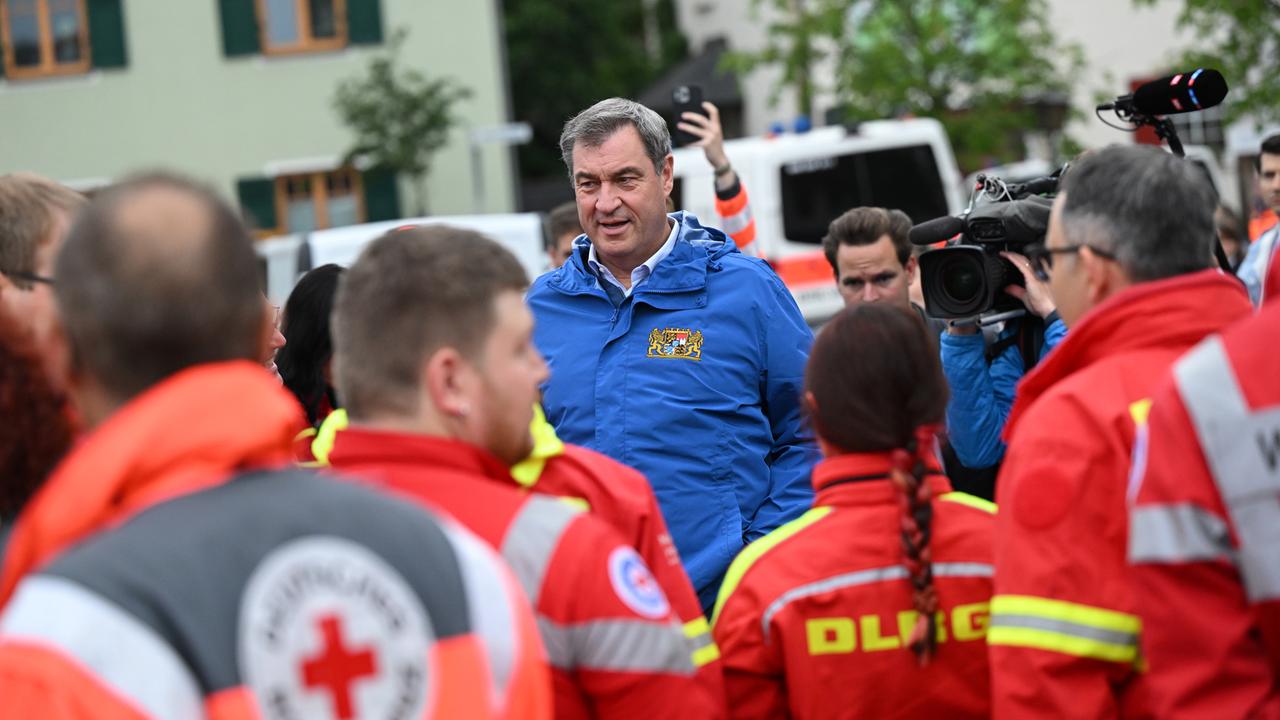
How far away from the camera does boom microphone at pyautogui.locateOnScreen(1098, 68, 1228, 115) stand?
4.00m

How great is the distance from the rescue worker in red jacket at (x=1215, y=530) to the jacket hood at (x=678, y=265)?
185 cm

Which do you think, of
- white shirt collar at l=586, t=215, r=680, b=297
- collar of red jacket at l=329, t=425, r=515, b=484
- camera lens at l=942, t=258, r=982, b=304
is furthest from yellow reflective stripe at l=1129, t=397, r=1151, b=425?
white shirt collar at l=586, t=215, r=680, b=297

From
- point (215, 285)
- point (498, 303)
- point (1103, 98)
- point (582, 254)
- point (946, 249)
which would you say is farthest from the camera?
point (1103, 98)

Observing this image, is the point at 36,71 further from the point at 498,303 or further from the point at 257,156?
the point at 498,303

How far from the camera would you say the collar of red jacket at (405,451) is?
2201 mm

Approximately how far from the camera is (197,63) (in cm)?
2405

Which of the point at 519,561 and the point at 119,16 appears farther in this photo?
the point at 119,16

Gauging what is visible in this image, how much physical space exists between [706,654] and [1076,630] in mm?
628

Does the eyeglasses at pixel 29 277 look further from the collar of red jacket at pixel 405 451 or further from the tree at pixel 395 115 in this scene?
the tree at pixel 395 115

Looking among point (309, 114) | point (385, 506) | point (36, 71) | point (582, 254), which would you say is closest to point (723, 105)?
point (309, 114)

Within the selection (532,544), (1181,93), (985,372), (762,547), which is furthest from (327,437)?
(1181,93)

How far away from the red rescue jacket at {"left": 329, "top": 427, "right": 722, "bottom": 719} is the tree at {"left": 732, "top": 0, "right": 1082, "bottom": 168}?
16.6 metres

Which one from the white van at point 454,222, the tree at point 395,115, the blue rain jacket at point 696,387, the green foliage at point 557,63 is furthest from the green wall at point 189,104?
the blue rain jacket at point 696,387

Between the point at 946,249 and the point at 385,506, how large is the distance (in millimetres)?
2333
